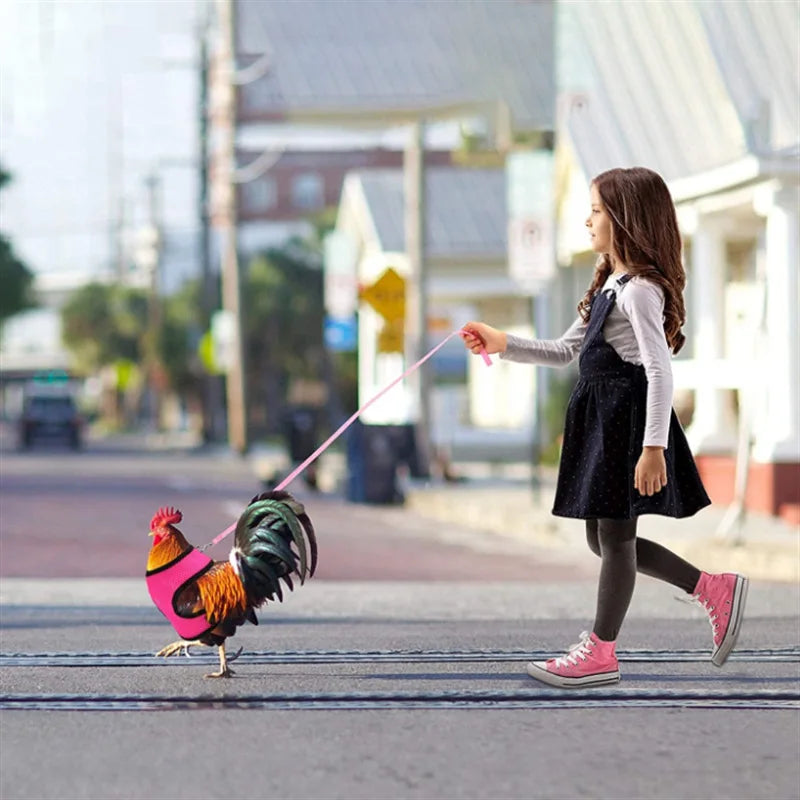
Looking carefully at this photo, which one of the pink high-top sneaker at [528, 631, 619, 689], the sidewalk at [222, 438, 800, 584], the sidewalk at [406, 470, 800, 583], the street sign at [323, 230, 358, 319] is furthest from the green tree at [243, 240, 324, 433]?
the pink high-top sneaker at [528, 631, 619, 689]

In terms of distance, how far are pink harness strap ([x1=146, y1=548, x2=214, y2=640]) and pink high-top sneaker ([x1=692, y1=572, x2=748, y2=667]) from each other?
6.16 ft

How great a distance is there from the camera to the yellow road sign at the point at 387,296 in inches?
1003

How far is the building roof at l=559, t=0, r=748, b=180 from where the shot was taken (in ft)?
62.5

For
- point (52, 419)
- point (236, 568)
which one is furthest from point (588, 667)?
point (52, 419)

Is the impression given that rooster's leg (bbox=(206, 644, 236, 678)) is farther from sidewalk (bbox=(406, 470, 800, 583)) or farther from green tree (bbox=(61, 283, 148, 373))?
green tree (bbox=(61, 283, 148, 373))

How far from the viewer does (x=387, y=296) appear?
25.5 metres

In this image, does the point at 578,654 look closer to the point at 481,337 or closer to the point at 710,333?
the point at 481,337

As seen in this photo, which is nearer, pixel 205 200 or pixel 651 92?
pixel 651 92

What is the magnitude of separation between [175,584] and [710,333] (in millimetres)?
14222

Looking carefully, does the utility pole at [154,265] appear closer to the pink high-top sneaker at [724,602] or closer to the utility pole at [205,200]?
the utility pole at [205,200]

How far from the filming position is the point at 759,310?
1585 centimetres

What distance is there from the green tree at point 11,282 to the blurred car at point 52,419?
5179 mm

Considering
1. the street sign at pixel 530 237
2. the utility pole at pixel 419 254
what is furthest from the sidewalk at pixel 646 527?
the utility pole at pixel 419 254

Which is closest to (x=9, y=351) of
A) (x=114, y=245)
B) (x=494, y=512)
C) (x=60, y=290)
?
(x=60, y=290)
